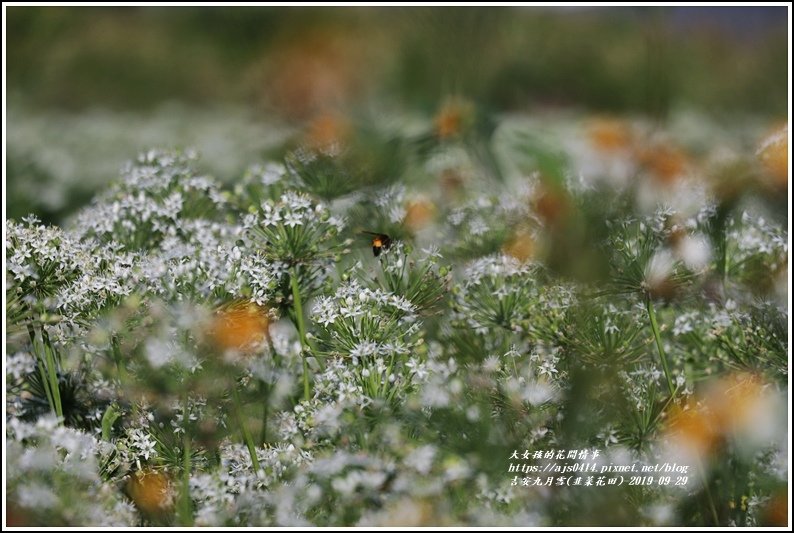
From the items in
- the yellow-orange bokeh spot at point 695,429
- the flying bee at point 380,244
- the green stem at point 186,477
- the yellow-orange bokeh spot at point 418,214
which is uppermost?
the flying bee at point 380,244

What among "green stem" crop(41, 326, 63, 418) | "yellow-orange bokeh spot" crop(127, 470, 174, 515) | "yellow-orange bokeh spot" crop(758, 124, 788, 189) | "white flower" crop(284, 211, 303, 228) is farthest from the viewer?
"yellow-orange bokeh spot" crop(758, 124, 788, 189)

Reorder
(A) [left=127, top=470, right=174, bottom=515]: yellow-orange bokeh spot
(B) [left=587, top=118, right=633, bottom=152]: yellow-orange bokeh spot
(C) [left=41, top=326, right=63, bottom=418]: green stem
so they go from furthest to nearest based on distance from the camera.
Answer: (B) [left=587, top=118, right=633, bottom=152]: yellow-orange bokeh spot
(C) [left=41, top=326, right=63, bottom=418]: green stem
(A) [left=127, top=470, right=174, bottom=515]: yellow-orange bokeh spot

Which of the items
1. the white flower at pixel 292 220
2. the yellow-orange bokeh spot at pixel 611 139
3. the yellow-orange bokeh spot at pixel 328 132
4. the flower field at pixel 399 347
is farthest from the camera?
the yellow-orange bokeh spot at pixel 611 139

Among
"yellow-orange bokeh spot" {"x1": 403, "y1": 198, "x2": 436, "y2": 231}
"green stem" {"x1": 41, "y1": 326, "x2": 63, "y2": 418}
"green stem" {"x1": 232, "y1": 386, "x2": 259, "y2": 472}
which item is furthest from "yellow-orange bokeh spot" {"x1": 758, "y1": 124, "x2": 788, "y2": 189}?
"green stem" {"x1": 41, "y1": 326, "x2": 63, "y2": 418}

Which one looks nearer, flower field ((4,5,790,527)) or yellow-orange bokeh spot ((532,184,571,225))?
flower field ((4,5,790,527))

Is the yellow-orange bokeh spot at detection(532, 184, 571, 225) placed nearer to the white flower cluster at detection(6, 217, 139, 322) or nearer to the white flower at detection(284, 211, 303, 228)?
the white flower at detection(284, 211, 303, 228)

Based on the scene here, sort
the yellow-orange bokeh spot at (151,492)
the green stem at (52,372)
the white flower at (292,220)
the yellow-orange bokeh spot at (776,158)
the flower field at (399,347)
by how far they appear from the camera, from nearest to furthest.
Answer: the flower field at (399,347), the yellow-orange bokeh spot at (151,492), the green stem at (52,372), the white flower at (292,220), the yellow-orange bokeh spot at (776,158)

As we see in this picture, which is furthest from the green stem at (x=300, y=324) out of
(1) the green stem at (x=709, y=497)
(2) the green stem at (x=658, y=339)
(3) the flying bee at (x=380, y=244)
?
(1) the green stem at (x=709, y=497)

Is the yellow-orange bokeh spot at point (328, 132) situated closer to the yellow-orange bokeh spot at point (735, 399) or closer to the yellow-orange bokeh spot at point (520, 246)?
the yellow-orange bokeh spot at point (520, 246)
